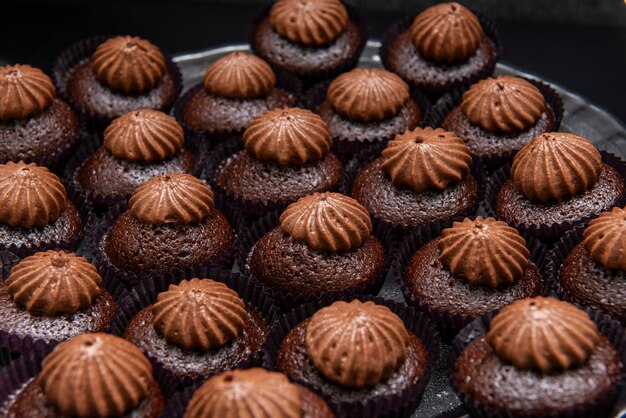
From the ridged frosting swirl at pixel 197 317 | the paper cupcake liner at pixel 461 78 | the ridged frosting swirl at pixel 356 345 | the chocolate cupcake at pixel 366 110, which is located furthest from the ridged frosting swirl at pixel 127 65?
the ridged frosting swirl at pixel 356 345

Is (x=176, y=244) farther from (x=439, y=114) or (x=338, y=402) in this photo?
(x=439, y=114)

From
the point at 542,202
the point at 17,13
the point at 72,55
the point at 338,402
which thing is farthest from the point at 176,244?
the point at 17,13

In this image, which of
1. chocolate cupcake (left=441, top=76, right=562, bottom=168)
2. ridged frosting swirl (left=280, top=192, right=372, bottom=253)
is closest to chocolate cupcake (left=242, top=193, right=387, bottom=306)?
ridged frosting swirl (left=280, top=192, right=372, bottom=253)

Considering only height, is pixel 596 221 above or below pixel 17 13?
above

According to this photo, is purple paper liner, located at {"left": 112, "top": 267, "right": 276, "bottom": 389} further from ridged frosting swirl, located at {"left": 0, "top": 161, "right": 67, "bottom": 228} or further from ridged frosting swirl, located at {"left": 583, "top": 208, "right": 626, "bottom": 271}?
ridged frosting swirl, located at {"left": 583, "top": 208, "right": 626, "bottom": 271}

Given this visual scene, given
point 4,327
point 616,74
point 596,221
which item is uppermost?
point 596,221

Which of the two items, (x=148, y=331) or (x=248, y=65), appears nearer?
(x=148, y=331)
